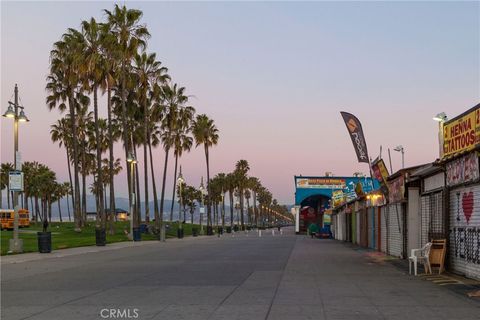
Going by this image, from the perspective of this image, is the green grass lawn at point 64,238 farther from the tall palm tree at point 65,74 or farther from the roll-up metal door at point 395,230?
the roll-up metal door at point 395,230

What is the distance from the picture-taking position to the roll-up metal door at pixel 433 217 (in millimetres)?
19141

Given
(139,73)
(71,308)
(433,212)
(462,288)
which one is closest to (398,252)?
(433,212)

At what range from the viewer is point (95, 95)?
51.0 metres

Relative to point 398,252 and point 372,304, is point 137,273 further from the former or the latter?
point 398,252

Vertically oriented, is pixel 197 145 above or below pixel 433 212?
above

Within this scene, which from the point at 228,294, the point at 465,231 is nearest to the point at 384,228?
the point at 465,231

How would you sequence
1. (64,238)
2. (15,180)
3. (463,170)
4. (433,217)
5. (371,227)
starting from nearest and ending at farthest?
1. (463,170)
2. (433,217)
3. (15,180)
4. (371,227)
5. (64,238)

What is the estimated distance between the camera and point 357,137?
28453mm

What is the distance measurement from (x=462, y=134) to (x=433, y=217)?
4919mm

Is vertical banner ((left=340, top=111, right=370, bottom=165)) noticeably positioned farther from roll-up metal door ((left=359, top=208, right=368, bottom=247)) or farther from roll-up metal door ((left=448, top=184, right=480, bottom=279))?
roll-up metal door ((left=359, top=208, right=368, bottom=247))

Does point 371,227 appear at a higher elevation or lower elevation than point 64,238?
higher

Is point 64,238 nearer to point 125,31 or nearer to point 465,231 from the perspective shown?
point 125,31

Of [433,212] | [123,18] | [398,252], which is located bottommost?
[398,252]

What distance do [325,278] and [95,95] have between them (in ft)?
125
